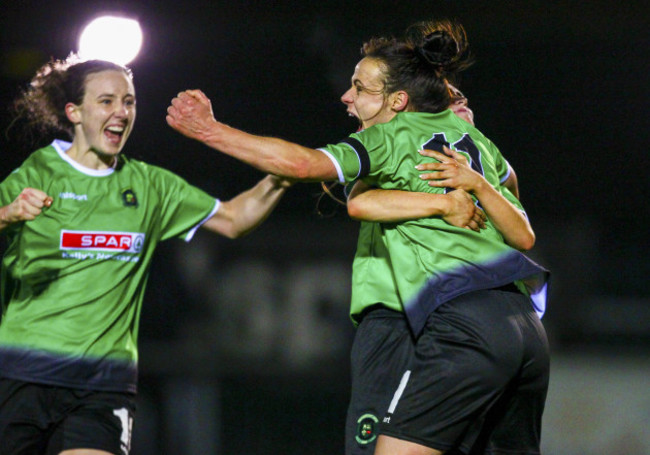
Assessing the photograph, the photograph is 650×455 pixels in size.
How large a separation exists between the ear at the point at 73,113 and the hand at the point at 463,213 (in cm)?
165

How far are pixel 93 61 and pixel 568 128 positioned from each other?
11.8ft

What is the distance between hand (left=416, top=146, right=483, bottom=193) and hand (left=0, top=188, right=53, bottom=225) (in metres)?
1.31

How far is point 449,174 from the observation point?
2.61 m

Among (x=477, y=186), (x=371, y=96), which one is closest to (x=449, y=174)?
(x=477, y=186)

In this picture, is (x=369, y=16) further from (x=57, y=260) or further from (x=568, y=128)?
(x=57, y=260)

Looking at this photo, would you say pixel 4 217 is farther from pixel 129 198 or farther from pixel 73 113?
pixel 73 113

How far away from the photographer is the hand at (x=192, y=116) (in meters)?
2.61

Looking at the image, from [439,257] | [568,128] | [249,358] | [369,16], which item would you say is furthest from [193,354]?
[439,257]

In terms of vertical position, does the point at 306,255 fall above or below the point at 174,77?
below

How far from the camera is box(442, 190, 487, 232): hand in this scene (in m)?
2.57

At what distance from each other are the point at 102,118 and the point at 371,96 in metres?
1.17

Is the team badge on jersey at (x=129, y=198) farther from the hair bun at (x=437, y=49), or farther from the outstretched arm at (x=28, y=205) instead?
the hair bun at (x=437, y=49)

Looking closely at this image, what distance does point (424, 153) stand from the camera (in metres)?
2.63

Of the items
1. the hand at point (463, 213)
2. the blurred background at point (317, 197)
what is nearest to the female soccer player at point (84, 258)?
the hand at point (463, 213)
